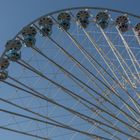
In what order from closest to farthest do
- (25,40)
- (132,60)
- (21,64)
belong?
(21,64) → (25,40) → (132,60)

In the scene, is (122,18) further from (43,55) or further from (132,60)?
(43,55)

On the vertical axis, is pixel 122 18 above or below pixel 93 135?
above

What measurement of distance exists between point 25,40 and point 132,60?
20.5 ft

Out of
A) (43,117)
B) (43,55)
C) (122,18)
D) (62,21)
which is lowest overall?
(43,117)

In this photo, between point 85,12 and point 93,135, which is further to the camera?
point 85,12

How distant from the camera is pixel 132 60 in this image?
89.9 feet

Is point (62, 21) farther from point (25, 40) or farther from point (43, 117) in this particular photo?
point (43, 117)

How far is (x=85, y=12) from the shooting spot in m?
28.3

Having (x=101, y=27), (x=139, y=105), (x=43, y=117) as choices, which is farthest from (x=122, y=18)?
(x=43, y=117)

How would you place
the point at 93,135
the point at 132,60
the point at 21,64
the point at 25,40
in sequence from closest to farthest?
the point at 93,135 → the point at 21,64 → the point at 25,40 → the point at 132,60

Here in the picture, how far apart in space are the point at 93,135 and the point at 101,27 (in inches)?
334

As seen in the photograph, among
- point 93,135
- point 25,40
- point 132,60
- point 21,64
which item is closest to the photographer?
point 93,135

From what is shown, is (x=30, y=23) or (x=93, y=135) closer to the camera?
(x=93, y=135)

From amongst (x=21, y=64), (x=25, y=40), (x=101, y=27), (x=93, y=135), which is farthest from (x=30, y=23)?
(x=93, y=135)
